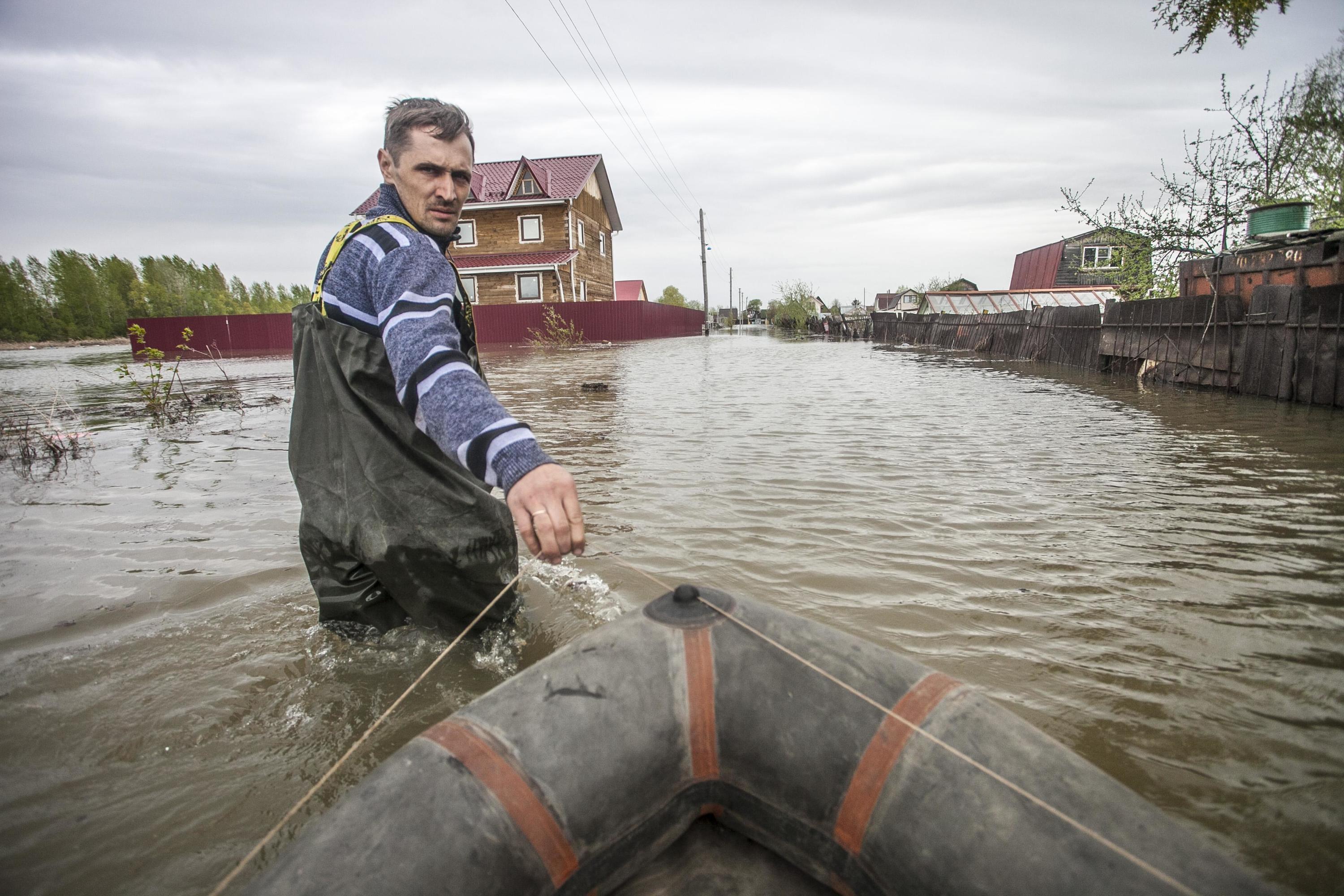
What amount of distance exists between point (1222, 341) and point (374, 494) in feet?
41.9

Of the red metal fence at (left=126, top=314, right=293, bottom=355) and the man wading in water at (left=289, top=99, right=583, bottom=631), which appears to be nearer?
the man wading in water at (left=289, top=99, right=583, bottom=631)

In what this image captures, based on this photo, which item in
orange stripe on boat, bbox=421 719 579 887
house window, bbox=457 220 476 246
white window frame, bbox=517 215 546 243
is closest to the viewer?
orange stripe on boat, bbox=421 719 579 887

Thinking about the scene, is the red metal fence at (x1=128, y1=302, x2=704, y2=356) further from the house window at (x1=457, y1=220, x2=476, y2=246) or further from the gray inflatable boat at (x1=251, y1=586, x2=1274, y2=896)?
the gray inflatable boat at (x1=251, y1=586, x2=1274, y2=896)

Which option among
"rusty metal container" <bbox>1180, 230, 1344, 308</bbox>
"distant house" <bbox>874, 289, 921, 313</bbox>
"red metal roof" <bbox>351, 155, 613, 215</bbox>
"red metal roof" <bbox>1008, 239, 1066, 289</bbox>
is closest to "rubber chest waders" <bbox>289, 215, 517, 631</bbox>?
"rusty metal container" <bbox>1180, 230, 1344, 308</bbox>

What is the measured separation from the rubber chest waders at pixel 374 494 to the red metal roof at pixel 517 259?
98.7 ft

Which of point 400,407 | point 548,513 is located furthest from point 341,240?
point 548,513

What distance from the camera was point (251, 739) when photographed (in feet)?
7.53

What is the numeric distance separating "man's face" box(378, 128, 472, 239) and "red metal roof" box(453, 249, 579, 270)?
30011 millimetres

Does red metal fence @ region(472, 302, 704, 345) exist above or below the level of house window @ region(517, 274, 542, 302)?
below

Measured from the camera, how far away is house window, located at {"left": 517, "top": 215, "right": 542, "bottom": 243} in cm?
3198

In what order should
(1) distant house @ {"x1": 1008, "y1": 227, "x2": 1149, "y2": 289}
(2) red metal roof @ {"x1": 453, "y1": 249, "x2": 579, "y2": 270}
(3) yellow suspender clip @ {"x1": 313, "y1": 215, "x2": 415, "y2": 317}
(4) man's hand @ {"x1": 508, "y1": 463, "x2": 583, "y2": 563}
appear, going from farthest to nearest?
(1) distant house @ {"x1": 1008, "y1": 227, "x2": 1149, "y2": 289}
(2) red metal roof @ {"x1": 453, "y1": 249, "x2": 579, "y2": 270}
(3) yellow suspender clip @ {"x1": 313, "y1": 215, "x2": 415, "y2": 317}
(4) man's hand @ {"x1": 508, "y1": 463, "x2": 583, "y2": 563}

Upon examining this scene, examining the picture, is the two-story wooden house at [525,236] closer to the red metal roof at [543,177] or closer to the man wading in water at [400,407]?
the red metal roof at [543,177]

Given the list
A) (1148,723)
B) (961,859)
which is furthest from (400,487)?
(1148,723)

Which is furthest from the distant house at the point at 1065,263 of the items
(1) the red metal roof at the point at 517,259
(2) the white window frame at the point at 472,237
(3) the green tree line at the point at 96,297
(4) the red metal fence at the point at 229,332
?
(3) the green tree line at the point at 96,297
